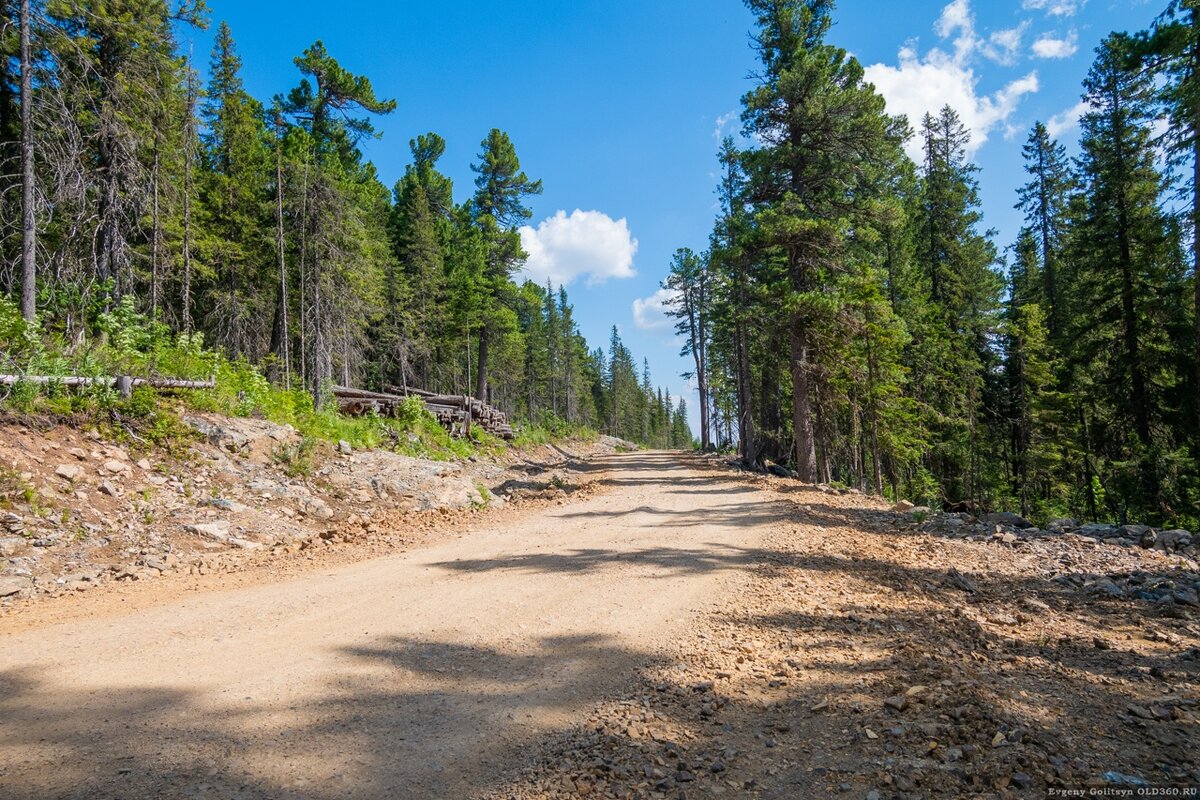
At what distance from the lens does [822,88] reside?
1510cm

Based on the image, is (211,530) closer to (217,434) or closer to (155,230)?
(217,434)

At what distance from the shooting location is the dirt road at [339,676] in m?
2.91

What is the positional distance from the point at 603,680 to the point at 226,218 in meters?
24.6

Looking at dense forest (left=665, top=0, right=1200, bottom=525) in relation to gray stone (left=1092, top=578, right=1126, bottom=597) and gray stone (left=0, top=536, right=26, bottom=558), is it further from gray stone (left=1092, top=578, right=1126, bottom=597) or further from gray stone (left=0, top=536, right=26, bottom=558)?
gray stone (left=0, top=536, right=26, bottom=558)

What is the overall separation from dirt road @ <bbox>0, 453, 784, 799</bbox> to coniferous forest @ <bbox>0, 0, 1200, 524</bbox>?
704 centimetres

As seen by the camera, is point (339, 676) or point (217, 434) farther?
point (217, 434)

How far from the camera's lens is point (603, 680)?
4.08 metres

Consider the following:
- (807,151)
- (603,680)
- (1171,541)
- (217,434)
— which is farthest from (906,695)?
(807,151)

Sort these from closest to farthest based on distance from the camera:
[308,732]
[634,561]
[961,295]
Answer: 1. [308,732]
2. [634,561]
3. [961,295]

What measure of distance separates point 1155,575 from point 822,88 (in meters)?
13.7

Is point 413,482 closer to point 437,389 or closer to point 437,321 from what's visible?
point 437,321

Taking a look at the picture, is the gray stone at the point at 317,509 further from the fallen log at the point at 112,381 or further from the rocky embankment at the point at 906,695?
the rocky embankment at the point at 906,695

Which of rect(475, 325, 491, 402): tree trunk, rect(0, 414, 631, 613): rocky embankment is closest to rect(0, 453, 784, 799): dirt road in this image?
rect(0, 414, 631, 613): rocky embankment

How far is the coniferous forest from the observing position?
488 inches
